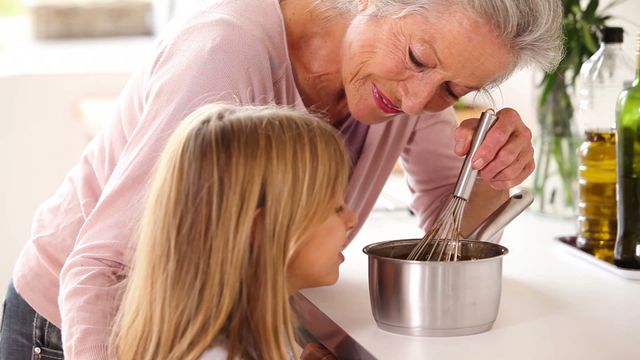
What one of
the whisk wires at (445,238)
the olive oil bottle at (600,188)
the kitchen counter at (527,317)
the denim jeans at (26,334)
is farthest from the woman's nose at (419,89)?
the denim jeans at (26,334)

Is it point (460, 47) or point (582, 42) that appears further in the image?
point (582, 42)

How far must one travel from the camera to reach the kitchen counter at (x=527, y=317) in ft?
3.38

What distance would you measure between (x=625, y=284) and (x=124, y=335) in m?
0.70

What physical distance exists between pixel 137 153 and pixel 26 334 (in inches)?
15.0

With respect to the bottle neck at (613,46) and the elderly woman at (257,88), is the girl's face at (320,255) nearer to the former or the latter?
the elderly woman at (257,88)

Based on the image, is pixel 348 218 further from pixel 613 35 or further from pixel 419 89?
pixel 613 35

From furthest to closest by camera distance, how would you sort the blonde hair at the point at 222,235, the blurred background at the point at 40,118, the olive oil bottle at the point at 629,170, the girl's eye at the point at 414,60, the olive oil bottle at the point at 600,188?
the blurred background at the point at 40,118 → the olive oil bottle at the point at 600,188 → the olive oil bottle at the point at 629,170 → the girl's eye at the point at 414,60 → the blonde hair at the point at 222,235

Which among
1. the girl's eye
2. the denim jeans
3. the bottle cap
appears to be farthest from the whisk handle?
the denim jeans

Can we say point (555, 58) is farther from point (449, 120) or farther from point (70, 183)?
point (70, 183)

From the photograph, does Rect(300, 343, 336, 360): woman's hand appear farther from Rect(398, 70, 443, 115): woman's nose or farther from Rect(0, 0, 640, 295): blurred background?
Rect(0, 0, 640, 295): blurred background

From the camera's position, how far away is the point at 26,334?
4.20 ft

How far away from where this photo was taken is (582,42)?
171cm

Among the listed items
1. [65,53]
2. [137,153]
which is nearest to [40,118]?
[65,53]

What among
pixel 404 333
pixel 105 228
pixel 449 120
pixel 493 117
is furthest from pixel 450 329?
pixel 449 120
